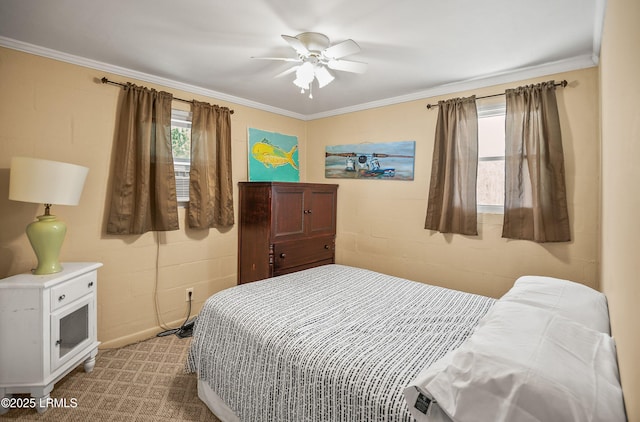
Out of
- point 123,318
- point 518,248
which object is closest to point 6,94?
point 123,318

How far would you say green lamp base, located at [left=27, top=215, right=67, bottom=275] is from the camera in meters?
2.11

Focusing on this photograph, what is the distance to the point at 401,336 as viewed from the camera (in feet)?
5.24

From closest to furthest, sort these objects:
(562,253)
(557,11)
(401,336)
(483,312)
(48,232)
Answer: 1. (401,336)
2. (557,11)
3. (483,312)
4. (48,232)
5. (562,253)

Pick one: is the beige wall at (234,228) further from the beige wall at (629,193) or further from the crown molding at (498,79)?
the beige wall at (629,193)

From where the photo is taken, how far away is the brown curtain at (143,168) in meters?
2.69

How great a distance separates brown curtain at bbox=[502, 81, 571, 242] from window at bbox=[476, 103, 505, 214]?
0.15 m

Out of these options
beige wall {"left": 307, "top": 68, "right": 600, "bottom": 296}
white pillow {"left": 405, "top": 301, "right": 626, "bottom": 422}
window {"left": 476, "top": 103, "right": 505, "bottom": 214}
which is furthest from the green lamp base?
window {"left": 476, "top": 103, "right": 505, "bottom": 214}

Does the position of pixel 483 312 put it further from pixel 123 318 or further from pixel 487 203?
pixel 123 318

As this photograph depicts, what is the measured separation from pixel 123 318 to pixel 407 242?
2820mm

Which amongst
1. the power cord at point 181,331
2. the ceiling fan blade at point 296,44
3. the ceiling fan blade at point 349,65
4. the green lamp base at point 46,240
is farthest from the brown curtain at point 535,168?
the green lamp base at point 46,240

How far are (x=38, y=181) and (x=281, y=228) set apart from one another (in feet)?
6.27

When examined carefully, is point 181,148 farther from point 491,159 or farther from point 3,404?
point 491,159

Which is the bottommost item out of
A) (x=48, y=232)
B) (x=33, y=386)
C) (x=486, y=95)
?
(x=33, y=386)

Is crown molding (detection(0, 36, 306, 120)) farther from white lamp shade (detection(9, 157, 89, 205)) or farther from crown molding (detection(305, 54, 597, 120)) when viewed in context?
crown molding (detection(305, 54, 597, 120))
